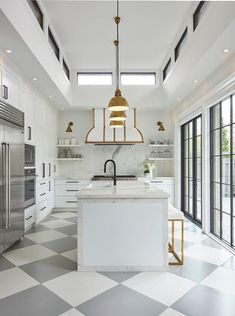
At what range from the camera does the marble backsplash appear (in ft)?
22.9

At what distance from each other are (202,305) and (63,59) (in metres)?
4.90

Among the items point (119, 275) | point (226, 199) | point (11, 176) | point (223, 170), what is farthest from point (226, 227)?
point (11, 176)

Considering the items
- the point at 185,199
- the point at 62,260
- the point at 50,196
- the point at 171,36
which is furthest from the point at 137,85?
the point at 62,260

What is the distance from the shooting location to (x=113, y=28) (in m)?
4.30

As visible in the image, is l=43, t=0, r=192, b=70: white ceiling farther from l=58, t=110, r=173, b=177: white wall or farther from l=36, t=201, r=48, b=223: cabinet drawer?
l=36, t=201, r=48, b=223: cabinet drawer

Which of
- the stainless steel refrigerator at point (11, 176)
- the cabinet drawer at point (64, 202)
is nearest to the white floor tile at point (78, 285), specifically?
the stainless steel refrigerator at point (11, 176)

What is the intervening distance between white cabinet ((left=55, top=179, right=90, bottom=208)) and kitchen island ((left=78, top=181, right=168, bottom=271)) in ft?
11.7

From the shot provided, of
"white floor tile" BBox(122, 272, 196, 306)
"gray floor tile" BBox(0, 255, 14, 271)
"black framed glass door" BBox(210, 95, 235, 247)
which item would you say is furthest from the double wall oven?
"black framed glass door" BBox(210, 95, 235, 247)

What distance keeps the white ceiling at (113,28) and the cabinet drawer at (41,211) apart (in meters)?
3.03

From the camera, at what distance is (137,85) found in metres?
6.28

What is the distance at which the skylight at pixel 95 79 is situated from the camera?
629 centimetres

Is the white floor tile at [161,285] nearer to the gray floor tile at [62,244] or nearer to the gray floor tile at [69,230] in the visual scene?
the gray floor tile at [62,244]

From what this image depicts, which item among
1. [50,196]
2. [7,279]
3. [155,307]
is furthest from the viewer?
[50,196]

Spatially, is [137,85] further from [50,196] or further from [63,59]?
[50,196]
